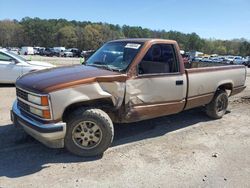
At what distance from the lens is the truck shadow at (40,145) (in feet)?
15.0

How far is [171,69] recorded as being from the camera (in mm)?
6125

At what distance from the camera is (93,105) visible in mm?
5098

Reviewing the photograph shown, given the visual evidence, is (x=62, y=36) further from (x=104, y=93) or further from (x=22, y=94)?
(x=104, y=93)

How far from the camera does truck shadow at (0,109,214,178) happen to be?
15.0 ft

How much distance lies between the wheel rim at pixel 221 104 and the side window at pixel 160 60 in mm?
1981

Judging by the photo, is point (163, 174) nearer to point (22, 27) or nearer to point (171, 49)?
point (171, 49)

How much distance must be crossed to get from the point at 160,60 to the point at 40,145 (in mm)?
2716

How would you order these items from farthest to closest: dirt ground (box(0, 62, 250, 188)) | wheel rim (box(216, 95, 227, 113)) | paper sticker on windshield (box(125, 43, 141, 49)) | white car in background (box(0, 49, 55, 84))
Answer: white car in background (box(0, 49, 55, 84)) < wheel rim (box(216, 95, 227, 113)) < paper sticker on windshield (box(125, 43, 141, 49)) < dirt ground (box(0, 62, 250, 188))

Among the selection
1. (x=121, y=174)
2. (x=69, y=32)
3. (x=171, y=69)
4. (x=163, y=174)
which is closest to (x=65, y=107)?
(x=121, y=174)

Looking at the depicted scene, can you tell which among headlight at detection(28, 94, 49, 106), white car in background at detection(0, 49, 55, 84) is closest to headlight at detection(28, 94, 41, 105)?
headlight at detection(28, 94, 49, 106)

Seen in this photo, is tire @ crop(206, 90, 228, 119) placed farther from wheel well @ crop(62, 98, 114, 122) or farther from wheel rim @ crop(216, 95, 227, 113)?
wheel well @ crop(62, 98, 114, 122)

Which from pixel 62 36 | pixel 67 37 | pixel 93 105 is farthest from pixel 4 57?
pixel 62 36

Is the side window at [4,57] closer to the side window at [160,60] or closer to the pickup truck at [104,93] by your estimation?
the pickup truck at [104,93]

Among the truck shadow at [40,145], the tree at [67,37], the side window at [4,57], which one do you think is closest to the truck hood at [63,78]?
the truck shadow at [40,145]
